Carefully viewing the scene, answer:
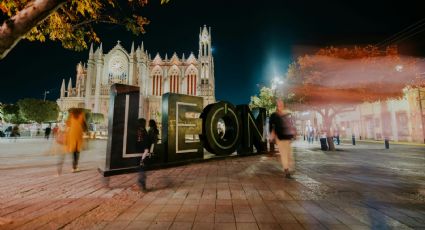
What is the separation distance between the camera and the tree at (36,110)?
138ft

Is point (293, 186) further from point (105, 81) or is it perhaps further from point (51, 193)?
point (105, 81)

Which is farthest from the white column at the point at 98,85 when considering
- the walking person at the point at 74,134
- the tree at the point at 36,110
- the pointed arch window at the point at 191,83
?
the walking person at the point at 74,134

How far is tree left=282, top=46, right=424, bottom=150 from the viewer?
15.4m

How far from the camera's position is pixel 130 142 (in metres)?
7.87

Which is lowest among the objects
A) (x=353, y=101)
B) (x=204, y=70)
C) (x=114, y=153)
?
(x=114, y=153)

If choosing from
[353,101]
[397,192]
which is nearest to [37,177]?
[397,192]

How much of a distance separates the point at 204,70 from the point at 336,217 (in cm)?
7125

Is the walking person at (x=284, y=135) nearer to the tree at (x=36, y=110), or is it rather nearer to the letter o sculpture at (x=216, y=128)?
the letter o sculpture at (x=216, y=128)

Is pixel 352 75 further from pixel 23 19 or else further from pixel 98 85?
pixel 98 85

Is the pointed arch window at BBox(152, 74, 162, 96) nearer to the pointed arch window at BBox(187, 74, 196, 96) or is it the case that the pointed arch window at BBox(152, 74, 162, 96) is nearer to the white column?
the pointed arch window at BBox(187, 74, 196, 96)

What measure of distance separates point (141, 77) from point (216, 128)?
6427 cm

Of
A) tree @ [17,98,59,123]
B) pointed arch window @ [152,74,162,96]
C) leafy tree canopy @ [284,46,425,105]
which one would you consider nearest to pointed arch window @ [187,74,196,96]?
pointed arch window @ [152,74,162,96]

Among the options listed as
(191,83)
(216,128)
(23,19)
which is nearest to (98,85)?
(191,83)

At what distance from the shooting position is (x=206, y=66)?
7294cm
